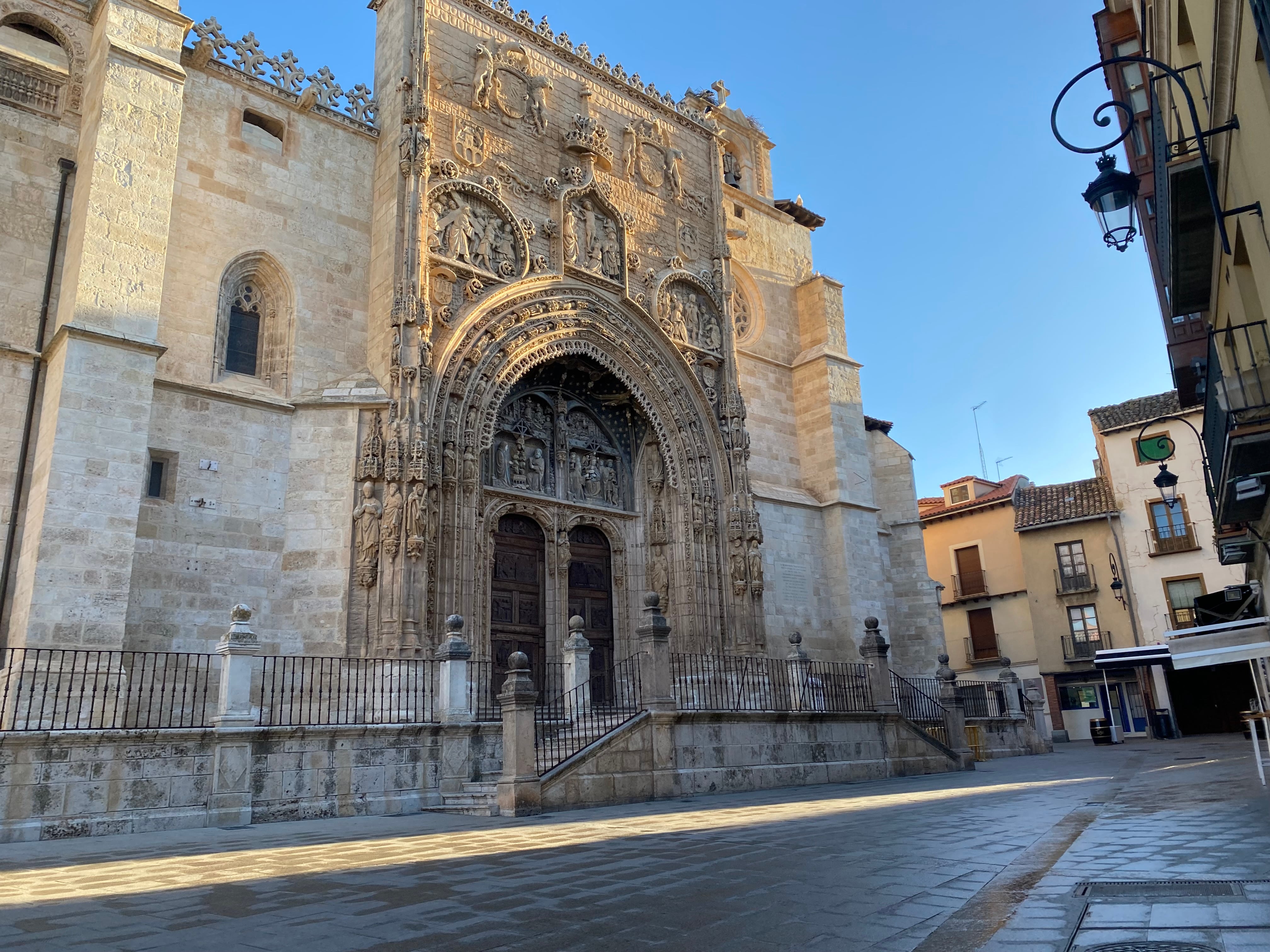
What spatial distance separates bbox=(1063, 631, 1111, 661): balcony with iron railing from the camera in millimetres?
28234

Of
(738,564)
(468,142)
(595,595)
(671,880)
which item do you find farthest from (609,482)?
(671,880)

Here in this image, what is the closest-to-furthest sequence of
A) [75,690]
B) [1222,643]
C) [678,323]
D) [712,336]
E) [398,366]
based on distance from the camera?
[1222,643] → [75,690] → [398,366] → [678,323] → [712,336]

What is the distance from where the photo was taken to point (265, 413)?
549 inches

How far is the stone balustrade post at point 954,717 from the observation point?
647 inches

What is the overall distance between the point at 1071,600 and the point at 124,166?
1063 inches

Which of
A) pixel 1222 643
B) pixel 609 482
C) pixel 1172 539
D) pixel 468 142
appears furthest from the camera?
pixel 1172 539

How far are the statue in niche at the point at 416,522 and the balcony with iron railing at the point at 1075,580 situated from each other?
22.4 meters

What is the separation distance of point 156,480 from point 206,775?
187 inches

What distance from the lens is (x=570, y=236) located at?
17.3 metres

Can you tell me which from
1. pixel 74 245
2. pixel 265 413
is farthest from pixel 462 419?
pixel 74 245

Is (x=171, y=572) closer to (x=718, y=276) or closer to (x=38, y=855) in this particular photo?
(x=38, y=855)

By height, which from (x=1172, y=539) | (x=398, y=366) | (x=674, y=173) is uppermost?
(x=674, y=173)

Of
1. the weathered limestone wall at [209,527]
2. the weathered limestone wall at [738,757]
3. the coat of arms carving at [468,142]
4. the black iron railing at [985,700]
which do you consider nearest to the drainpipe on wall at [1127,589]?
the black iron railing at [985,700]

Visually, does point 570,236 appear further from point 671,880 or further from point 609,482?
point 671,880
